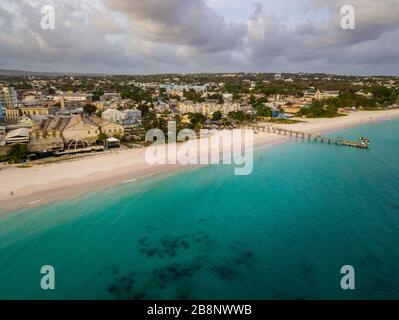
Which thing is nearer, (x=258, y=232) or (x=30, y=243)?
(x=30, y=243)

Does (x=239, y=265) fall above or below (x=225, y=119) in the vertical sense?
below

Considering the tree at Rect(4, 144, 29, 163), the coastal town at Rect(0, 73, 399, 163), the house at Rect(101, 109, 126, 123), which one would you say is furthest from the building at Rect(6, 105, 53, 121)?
the tree at Rect(4, 144, 29, 163)

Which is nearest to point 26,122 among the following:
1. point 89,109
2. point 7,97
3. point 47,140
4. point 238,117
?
point 47,140

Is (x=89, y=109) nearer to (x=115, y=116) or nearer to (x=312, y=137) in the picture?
(x=115, y=116)

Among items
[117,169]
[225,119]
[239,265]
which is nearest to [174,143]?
[117,169]
